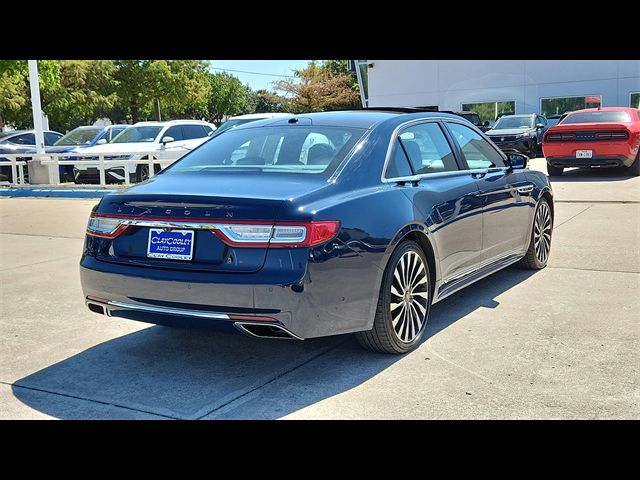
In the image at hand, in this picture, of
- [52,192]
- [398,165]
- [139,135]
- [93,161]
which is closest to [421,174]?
[398,165]

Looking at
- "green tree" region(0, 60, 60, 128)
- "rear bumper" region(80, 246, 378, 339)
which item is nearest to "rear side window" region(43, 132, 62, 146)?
"green tree" region(0, 60, 60, 128)

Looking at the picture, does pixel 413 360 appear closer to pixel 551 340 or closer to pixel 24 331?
pixel 551 340

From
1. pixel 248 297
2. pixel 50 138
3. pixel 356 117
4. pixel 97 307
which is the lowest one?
pixel 97 307

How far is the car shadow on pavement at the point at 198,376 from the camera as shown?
12.3 feet

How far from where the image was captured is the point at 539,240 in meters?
6.78

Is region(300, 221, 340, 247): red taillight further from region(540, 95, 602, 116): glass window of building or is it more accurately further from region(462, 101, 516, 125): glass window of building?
region(462, 101, 516, 125): glass window of building

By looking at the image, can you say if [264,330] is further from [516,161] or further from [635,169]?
[635,169]

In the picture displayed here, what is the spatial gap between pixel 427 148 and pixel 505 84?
2908cm

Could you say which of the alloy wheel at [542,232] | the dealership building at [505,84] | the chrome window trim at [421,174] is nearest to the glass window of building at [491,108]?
the dealership building at [505,84]

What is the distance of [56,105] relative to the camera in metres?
40.3

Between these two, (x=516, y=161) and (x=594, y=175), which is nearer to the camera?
(x=516, y=161)

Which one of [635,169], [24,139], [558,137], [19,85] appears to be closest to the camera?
[558,137]

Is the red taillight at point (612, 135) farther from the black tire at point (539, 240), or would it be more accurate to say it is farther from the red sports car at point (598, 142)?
the black tire at point (539, 240)

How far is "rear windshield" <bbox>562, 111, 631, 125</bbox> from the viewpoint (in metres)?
15.5
